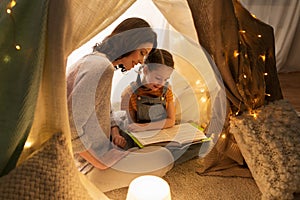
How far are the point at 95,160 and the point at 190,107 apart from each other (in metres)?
0.84

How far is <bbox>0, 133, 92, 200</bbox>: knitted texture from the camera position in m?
0.94

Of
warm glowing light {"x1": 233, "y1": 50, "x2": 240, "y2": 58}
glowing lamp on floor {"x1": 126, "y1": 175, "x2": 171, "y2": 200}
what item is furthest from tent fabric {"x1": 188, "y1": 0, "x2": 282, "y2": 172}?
glowing lamp on floor {"x1": 126, "y1": 175, "x2": 171, "y2": 200}

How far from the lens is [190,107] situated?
84.0 inches

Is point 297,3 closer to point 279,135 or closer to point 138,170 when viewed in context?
point 279,135

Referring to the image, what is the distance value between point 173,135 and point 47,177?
85cm

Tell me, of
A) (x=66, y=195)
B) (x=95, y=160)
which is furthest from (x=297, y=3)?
(x=66, y=195)

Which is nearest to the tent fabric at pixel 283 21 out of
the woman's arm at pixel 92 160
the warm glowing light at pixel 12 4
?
the woman's arm at pixel 92 160

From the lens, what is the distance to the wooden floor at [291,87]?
274 cm

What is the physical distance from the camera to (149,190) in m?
1.28

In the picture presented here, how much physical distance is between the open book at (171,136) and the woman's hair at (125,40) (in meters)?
0.41

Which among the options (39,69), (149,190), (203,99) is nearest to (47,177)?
(39,69)

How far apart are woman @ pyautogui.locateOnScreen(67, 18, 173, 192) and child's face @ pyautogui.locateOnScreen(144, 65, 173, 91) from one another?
0.47ft

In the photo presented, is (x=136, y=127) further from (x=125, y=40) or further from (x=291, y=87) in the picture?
(x=291, y=87)

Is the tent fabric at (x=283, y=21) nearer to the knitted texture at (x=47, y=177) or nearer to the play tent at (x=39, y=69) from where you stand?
the play tent at (x=39, y=69)
